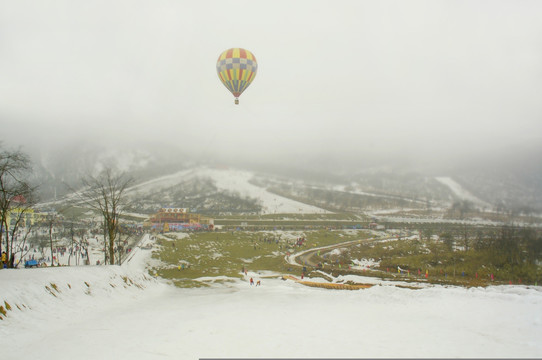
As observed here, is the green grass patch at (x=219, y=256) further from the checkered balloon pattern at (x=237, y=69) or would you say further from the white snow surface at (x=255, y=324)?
the checkered balloon pattern at (x=237, y=69)

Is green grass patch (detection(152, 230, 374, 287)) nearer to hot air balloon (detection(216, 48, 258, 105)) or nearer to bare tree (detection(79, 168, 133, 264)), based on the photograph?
bare tree (detection(79, 168, 133, 264))

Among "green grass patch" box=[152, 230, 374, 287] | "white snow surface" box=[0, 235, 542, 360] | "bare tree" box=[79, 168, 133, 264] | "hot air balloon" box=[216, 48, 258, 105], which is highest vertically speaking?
"hot air balloon" box=[216, 48, 258, 105]

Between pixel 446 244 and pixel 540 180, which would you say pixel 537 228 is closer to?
pixel 540 180

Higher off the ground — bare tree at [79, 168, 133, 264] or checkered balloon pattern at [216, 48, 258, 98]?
checkered balloon pattern at [216, 48, 258, 98]

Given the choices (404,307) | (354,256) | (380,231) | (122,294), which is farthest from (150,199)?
(404,307)

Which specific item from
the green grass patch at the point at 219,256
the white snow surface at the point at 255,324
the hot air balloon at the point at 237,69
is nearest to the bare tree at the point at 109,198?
the white snow surface at the point at 255,324

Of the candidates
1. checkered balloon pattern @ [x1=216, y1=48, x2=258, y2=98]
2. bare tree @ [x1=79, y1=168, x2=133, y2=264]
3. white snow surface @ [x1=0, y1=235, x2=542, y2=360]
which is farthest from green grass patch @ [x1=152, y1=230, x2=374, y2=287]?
checkered balloon pattern @ [x1=216, y1=48, x2=258, y2=98]
